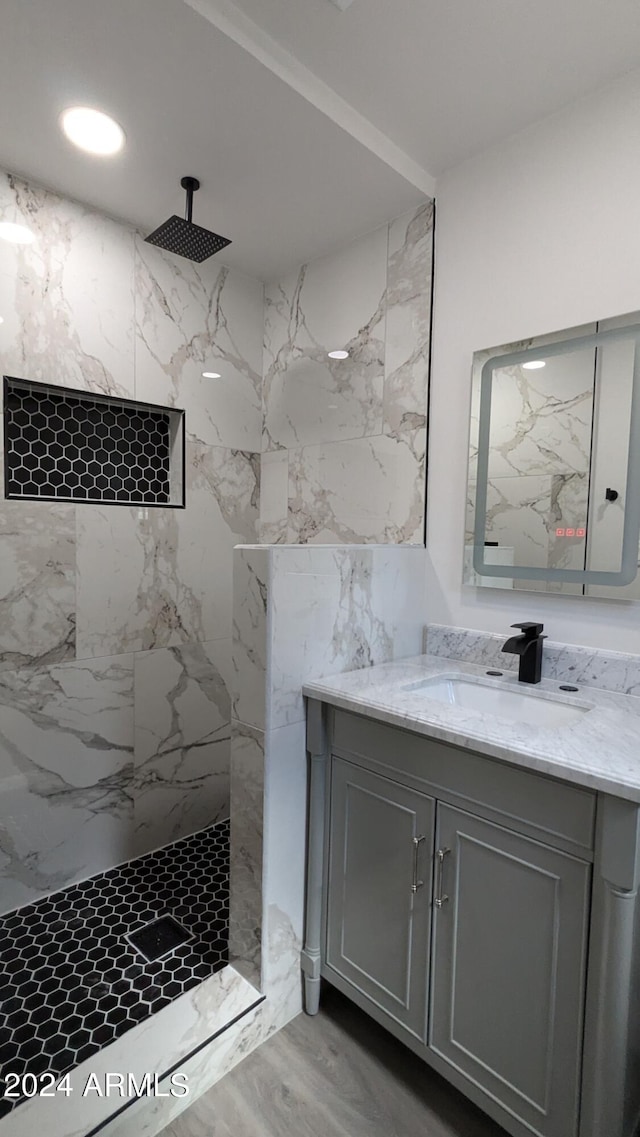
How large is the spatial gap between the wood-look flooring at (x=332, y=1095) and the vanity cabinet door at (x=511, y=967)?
185 millimetres

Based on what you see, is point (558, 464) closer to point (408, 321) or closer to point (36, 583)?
point (408, 321)

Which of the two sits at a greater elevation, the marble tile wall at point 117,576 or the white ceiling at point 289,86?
the white ceiling at point 289,86

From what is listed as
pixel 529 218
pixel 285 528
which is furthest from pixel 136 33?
pixel 285 528

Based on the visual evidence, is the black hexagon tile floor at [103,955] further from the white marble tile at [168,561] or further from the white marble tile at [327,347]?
the white marble tile at [327,347]

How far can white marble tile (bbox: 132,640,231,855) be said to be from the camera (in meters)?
2.17

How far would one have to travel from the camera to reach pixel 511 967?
110 cm

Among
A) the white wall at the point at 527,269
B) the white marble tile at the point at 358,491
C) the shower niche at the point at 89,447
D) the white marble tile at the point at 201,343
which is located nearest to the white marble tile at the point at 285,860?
the white wall at the point at 527,269

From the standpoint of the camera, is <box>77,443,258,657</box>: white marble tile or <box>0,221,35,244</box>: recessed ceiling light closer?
<box>0,221,35,244</box>: recessed ceiling light

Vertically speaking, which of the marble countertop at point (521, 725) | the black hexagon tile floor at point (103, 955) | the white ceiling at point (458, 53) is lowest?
the black hexagon tile floor at point (103, 955)

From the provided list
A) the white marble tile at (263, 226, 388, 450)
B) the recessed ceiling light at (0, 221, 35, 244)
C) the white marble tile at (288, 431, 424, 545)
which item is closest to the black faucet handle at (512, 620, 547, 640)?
the white marble tile at (288, 431, 424, 545)

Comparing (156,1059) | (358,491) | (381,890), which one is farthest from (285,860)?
(358,491)

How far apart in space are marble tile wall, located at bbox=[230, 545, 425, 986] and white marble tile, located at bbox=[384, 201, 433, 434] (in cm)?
72

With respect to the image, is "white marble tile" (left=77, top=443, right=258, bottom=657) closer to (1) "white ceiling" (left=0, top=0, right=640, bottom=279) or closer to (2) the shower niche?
(2) the shower niche

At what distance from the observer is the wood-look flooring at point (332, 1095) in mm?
1232
